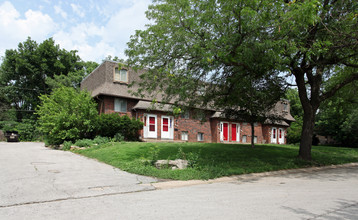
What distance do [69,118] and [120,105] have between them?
18.2 feet

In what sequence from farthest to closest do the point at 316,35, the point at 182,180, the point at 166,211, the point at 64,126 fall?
the point at 64,126 < the point at 316,35 < the point at 182,180 < the point at 166,211

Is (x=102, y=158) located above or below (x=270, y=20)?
below

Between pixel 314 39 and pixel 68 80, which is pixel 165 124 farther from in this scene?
pixel 68 80

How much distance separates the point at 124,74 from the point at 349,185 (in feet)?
64.6

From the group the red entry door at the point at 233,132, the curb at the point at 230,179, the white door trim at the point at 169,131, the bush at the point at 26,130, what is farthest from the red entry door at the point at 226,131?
the bush at the point at 26,130

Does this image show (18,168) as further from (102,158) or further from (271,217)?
(271,217)

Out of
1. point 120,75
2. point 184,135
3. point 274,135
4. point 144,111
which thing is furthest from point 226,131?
point 120,75

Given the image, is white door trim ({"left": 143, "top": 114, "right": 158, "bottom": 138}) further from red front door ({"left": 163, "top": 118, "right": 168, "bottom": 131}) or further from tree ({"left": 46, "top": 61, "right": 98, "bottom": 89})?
tree ({"left": 46, "top": 61, "right": 98, "bottom": 89})

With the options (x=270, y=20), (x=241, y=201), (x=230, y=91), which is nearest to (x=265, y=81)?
(x=230, y=91)

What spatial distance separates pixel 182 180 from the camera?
7910mm

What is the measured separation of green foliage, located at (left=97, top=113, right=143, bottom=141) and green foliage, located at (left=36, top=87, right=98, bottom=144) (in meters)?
0.66

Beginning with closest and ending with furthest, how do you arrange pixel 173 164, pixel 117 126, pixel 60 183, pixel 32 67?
pixel 60 183 < pixel 173 164 < pixel 117 126 < pixel 32 67

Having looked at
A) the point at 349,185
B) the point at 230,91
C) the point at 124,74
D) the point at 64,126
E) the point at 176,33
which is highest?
the point at 124,74

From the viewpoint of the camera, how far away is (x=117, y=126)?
791 inches
